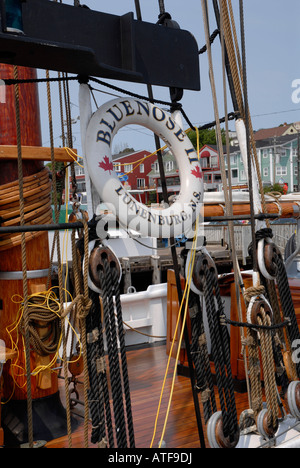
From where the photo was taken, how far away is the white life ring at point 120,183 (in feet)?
7.81

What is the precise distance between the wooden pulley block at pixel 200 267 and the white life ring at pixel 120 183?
0.44 ft

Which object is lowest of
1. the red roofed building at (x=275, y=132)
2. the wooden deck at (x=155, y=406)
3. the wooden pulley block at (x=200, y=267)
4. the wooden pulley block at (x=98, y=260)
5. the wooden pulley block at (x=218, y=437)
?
the wooden deck at (x=155, y=406)

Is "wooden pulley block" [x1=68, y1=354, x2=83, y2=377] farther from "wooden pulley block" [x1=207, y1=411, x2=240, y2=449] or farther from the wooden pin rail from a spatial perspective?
"wooden pulley block" [x1=207, y1=411, x2=240, y2=449]

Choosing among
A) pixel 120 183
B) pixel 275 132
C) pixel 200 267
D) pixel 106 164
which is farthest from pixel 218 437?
pixel 275 132

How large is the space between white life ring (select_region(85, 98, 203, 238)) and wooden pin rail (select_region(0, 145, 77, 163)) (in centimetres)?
97

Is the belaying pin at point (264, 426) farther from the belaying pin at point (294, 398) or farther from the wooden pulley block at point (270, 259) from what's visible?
the wooden pulley block at point (270, 259)

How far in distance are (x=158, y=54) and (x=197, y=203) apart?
0.78 meters

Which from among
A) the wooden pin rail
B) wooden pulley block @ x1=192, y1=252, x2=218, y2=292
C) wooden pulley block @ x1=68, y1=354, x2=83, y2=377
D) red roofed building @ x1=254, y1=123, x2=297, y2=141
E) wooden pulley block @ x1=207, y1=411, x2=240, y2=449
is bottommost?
wooden pulley block @ x1=68, y1=354, x2=83, y2=377

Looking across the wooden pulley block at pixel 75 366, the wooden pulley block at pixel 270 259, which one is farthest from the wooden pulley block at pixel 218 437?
the wooden pulley block at pixel 75 366

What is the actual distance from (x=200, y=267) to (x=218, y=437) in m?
0.85

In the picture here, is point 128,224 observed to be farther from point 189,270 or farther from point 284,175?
point 284,175

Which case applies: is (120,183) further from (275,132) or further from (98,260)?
(275,132)

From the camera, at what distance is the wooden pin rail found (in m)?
3.37

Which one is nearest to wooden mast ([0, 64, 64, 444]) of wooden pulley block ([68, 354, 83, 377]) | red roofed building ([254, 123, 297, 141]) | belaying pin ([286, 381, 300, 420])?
wooden pulley block ([68, 354, 83, 377])
